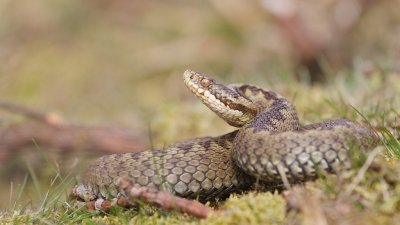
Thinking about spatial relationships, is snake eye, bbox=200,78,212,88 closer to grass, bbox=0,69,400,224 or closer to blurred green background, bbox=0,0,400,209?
grass, bbox=0,69,400,224

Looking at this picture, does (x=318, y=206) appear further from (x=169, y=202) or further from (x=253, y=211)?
(x=169, y=202)

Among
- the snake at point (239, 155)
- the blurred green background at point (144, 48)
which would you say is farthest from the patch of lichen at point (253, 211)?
the blurred green background at point (144, 48)

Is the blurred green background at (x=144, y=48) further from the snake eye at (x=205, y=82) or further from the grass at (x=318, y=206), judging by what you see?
the grass at (x=318, y=206)

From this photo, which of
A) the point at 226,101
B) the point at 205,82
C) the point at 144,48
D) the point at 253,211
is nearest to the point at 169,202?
the point at 253,211

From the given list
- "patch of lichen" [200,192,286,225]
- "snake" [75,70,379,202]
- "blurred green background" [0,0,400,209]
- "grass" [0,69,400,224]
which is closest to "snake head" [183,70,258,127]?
"snake" [75,70,379,202]

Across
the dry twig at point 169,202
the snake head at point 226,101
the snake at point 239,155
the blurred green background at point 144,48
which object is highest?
the blurred green background at point 144,48

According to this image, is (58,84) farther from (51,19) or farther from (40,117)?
(40,117)

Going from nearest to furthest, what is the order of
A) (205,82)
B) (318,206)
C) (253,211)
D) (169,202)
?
(318,206), (253,211), (169,202), (205,82)
